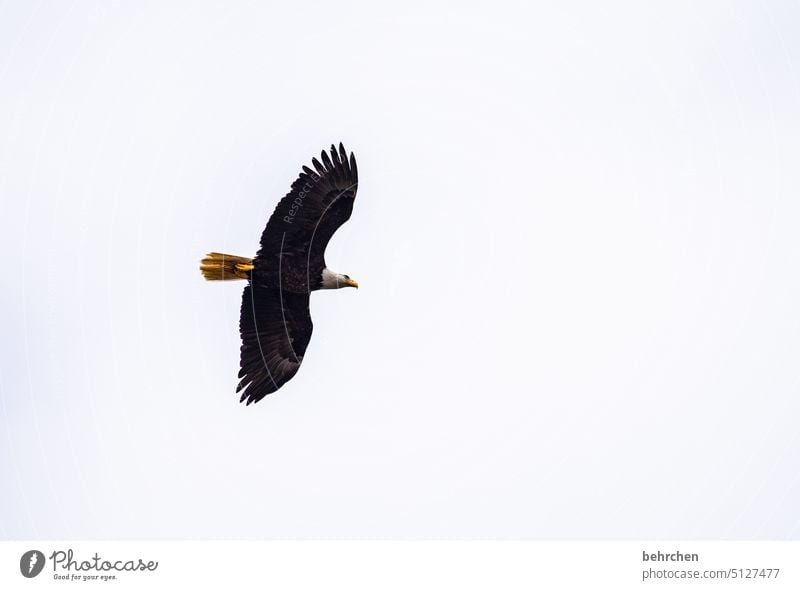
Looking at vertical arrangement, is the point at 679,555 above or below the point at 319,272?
below

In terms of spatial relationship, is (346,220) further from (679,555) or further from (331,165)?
(679,555)

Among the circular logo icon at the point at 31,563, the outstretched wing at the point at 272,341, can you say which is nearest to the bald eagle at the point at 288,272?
the outstretched wing at the point at 272,341

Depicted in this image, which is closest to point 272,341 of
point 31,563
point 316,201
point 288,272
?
point 288,272

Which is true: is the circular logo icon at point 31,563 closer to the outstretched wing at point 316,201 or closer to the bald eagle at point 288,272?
the bald eagle at point 288,272

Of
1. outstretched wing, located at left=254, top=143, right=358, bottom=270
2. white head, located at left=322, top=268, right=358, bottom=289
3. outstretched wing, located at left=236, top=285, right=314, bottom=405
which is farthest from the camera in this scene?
outstretched wing, located at left=236, top=285, right=314, bottom=405

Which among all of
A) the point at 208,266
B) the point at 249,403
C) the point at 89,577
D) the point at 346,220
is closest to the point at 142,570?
the point at 89,577

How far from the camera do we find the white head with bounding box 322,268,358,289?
24359 millimetres

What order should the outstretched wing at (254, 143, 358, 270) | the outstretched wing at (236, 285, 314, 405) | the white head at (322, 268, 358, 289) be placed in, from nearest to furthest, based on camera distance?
the outstretched wing at (254, 143, 358, 270) → the white head at (322, 268, 358, 289) → the outstretched wing at (236, 285, 314, 405)

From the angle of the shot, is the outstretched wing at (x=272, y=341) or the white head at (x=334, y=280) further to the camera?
the outstretched wing at (x=272, y=341)

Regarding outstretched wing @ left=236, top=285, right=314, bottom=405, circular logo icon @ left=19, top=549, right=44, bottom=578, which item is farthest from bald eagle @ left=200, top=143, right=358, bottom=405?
circular logo icon @ left=19, top=549, right=44, bottom=578

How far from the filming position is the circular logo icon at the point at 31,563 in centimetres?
2377

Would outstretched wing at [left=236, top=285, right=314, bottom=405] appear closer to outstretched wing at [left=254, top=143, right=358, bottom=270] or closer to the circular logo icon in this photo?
outstretched wing at [left=254, top=143, right=358, bottom=270]

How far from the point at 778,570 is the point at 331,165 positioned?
9508 millimetres

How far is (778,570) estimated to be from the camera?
76.6 feet
